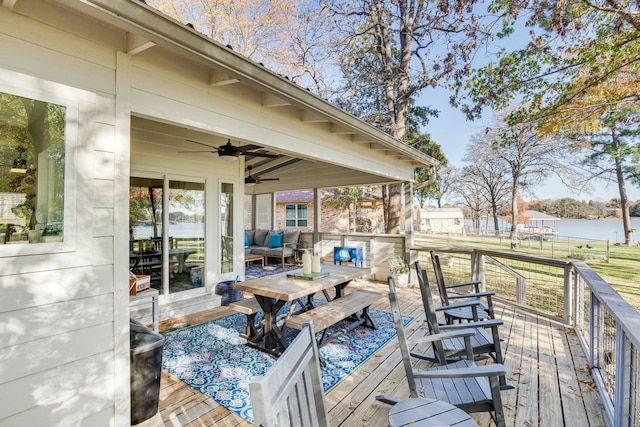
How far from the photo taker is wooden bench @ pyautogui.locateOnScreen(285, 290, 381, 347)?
117 inches

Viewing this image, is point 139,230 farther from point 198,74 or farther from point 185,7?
point 185,7

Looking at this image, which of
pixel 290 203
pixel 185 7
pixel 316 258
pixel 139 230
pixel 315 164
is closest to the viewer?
pixel 316 258

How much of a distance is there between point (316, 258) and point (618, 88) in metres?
5.72

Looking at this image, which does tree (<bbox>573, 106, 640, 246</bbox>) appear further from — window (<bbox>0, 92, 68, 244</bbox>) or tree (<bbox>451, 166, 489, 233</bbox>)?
window (<bbox>0, 92, 68, 244</bbox>)

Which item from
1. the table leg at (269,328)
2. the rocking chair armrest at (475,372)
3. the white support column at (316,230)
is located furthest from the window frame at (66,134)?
the white support column at (316,230)

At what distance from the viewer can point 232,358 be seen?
10.4 ft

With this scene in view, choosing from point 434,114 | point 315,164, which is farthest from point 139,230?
point 434,114

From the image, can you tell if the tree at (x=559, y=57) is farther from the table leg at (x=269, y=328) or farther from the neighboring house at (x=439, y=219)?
the neighboring house at (x=439, y=219)

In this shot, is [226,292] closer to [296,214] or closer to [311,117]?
[311,117]

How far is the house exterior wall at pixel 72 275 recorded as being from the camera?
1585 millimetres

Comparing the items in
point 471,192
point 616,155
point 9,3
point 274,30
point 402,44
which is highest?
point 274,30

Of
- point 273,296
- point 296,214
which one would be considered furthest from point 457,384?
point 296,214

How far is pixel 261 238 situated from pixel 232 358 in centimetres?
678

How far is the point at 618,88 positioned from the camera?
4883 mm
